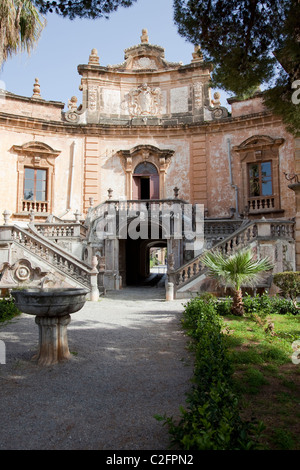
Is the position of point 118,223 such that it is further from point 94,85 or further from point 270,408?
point 270,408

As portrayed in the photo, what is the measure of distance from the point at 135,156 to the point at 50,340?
16221 millimetres

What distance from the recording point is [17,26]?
9812mm

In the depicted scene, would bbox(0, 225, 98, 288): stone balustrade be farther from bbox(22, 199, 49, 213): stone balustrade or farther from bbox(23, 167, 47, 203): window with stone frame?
bbox(23, 167, 47, 203): window with stone frame

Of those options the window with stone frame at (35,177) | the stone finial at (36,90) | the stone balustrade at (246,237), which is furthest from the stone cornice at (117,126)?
the stone balustrade at (246,237)

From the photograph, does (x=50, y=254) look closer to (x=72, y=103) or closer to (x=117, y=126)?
(x=117, y=126)

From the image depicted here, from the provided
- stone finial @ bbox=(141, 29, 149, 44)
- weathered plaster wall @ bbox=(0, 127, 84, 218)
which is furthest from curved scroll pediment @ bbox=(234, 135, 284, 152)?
stone finial @ bbox=(141, 29, 149, 44)

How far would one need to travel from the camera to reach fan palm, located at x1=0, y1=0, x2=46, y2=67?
9.33 m

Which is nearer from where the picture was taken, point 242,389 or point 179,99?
point 242,389

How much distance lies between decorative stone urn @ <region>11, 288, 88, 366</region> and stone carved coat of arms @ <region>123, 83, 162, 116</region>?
17.7m

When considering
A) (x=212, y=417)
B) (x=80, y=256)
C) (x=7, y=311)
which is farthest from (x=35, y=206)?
(x=212, y=417)

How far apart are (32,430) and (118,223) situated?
13.1 m

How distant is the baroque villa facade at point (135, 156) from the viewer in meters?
17.1

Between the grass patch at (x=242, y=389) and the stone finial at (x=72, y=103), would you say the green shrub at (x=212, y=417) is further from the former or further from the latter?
the stone finial at (x=72, y=103)
